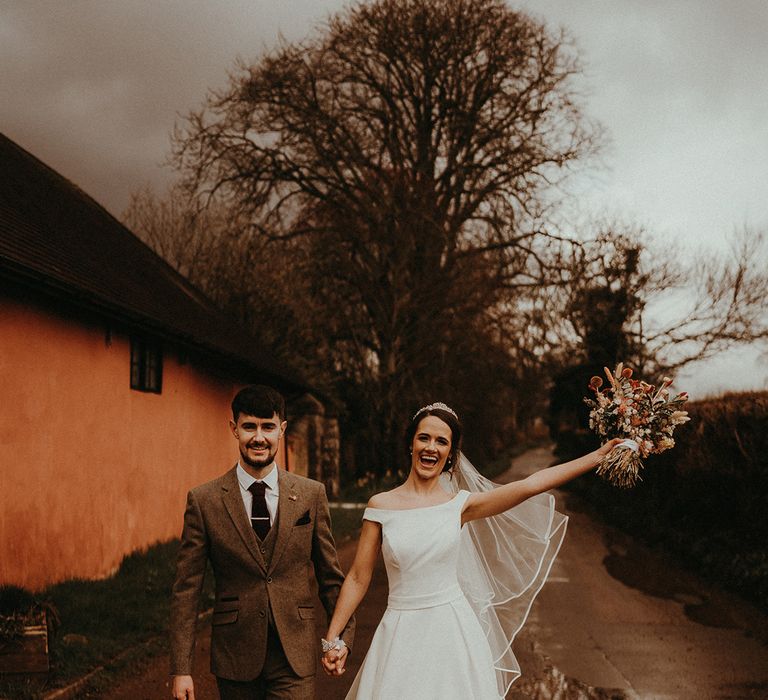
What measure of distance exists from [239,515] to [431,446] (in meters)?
0.99

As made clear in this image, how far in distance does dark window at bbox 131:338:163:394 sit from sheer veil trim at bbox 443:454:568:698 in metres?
9.29

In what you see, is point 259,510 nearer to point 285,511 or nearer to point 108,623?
point 285,511

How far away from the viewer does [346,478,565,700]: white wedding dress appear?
404cm

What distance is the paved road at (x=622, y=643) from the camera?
23.3 feet

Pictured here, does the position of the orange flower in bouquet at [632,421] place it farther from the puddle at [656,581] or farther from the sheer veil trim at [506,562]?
the puddle at [656,581]

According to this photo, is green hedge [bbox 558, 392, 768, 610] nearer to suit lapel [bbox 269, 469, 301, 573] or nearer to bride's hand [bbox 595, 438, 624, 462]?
bride's hand [bbox 595, 438, 624, 462]

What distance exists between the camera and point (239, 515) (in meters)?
3.89

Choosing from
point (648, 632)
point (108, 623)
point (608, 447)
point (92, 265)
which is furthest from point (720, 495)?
point (608, 447)

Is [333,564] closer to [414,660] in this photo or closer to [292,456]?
[414,660]

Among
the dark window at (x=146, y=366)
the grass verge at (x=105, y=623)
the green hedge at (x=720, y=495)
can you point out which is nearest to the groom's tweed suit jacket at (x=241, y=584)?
the grass verge at (x=105, y=623)

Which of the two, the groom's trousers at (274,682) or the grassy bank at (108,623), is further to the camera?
the grassy bank at (108,623)

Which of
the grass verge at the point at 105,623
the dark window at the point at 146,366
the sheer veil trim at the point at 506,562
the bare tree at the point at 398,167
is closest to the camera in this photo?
the sheer veil trim at the point at 506,562

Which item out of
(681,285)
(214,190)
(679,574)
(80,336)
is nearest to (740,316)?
(681,285)

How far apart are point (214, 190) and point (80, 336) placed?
17.5 m
